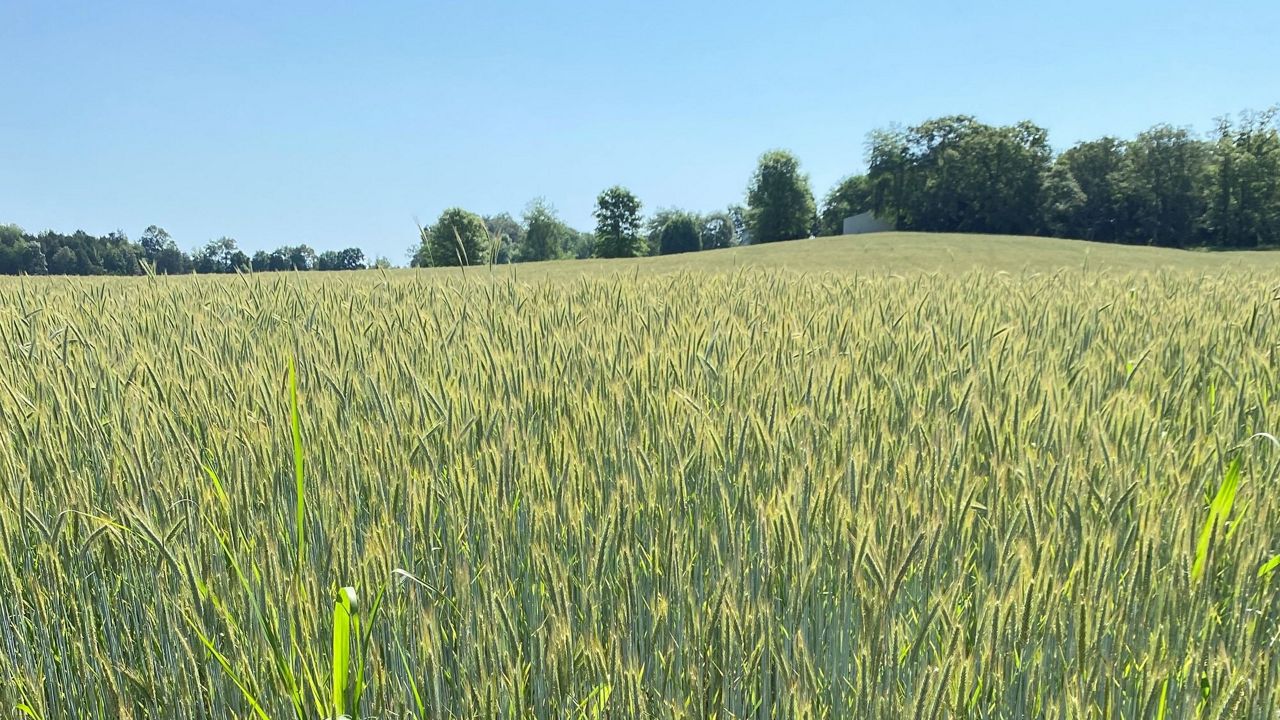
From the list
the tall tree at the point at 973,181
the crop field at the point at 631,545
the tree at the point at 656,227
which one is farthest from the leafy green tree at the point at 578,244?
the crop field at the point at 631,545

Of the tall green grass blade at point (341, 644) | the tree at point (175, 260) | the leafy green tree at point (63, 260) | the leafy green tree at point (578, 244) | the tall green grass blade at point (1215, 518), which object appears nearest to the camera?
the tall green grass blade at point (341, 644)

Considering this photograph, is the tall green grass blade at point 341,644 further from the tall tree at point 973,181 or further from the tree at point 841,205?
the tree at point 841,205

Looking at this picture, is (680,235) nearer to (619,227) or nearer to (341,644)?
(619,227)

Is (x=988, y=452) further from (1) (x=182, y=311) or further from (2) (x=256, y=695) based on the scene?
(1) (x=182, y=311)

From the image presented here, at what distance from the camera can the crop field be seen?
0.85m

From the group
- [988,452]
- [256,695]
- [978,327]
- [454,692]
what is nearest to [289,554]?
[256,695]

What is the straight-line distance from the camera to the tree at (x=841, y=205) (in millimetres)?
57875

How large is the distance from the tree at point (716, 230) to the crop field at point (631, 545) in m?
78.2

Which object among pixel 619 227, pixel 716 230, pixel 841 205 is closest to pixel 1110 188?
pixel 841 205

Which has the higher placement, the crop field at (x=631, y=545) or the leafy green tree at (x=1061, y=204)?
the leafy green tree at (x=1061, y=204)

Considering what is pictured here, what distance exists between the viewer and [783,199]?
5719cm

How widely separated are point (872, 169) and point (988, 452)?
54761 millimetres

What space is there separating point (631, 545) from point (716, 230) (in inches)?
3196

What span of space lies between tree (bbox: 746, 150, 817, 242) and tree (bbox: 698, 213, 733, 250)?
2106cm
